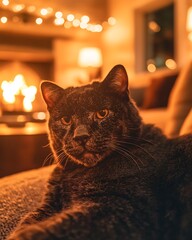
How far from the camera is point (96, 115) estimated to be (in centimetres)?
89

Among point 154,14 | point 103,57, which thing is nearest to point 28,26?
point 103,57

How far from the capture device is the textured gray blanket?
93 centimetres

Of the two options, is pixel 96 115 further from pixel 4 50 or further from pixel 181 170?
pixel 4 50

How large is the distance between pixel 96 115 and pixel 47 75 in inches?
183

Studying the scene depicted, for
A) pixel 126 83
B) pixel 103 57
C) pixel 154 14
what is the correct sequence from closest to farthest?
pixel 126 83
pixel 154 14
pixel 103 57

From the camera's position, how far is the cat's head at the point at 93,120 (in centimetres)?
86

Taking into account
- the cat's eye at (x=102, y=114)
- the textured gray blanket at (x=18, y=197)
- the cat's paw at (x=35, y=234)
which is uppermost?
the cat's eye at (x=102, y=114)

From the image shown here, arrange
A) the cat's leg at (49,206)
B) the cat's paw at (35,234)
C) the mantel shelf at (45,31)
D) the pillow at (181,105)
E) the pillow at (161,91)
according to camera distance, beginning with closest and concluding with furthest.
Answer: the cat's paw at (35,234), the cat's leg at (49,206), the pillow at (181,105), the pillow at (161,91), the mantel shelf at (45,31)

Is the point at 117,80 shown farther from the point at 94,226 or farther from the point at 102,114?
the point at 94,226

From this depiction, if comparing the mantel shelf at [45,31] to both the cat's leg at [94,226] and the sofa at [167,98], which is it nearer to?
the sofa at [167,98]

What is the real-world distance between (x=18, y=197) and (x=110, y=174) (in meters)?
0.35

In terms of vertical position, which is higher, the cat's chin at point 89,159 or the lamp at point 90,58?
the lamp at point 90,58

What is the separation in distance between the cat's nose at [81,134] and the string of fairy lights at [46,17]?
3974 mm

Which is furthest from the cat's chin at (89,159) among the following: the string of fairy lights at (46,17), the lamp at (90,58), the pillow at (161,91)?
the lamp at (90,58)
